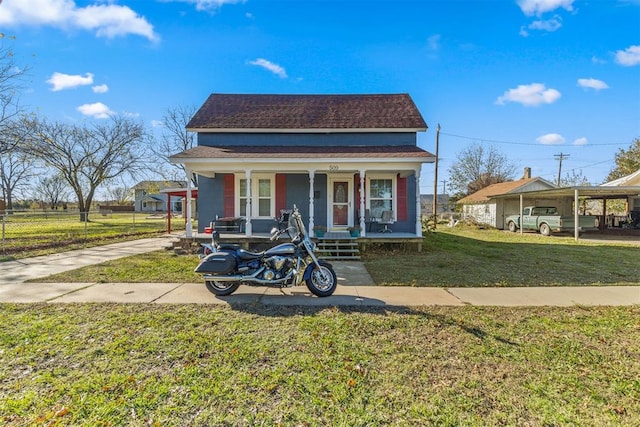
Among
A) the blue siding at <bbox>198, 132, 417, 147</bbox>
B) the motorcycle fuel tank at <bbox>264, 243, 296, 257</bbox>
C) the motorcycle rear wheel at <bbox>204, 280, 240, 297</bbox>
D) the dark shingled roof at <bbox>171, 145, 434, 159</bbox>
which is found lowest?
the motorcycle rear wheel at <bbox>204, 280, 240, 297</bbox>

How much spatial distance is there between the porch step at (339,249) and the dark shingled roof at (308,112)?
4.72 m

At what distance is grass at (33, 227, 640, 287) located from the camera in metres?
6.46

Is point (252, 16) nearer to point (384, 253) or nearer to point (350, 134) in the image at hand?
point (350, 134)

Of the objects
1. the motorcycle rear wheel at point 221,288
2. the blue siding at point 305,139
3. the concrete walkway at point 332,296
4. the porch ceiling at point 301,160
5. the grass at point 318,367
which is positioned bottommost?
the grass at point 318,367

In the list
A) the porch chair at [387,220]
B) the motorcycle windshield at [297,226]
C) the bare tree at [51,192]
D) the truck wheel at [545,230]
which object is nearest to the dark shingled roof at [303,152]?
the porch chair at [387,220]

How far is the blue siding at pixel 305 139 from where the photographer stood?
12.3 m

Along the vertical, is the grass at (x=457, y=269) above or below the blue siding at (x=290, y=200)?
below

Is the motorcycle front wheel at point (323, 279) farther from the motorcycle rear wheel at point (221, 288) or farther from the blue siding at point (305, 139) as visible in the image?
the blue siding at point (305, 139)

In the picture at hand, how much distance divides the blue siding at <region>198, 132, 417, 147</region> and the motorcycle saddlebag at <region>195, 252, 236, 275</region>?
792 cm

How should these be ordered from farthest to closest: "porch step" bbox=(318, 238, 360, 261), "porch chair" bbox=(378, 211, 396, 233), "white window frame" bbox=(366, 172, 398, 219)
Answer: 1. "white window frame" bbox=(366, 172, 398, 219)
2. "porch chair" bbox=(378, 211, 396, 233)
3. "porch step" bbox=(318, 238, 360, 261)

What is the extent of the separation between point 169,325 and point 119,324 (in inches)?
26.0

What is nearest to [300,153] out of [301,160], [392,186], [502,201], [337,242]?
[301,160]

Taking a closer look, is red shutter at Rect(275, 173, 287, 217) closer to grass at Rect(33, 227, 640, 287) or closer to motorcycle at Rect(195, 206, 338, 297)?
grass at Rect(33, 227, 640, 287)

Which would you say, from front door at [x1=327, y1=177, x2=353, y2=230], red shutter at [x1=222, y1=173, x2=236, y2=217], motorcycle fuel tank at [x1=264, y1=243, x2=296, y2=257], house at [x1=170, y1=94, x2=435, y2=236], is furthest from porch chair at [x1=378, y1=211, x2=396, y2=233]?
motorcycle fuel tank at [x1=264, y1=243, x2=296, y2=257]
